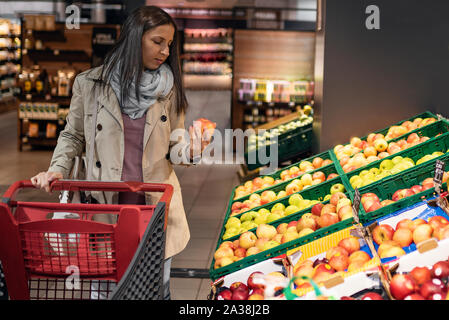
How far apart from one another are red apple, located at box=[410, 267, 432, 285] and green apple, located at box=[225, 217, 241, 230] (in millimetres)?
1608

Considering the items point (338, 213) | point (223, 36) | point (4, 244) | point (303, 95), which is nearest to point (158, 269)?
point (4, 244)

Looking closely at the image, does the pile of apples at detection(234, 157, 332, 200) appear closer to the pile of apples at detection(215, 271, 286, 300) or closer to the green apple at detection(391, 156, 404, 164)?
the green apple at detection(391, 156, 404, 164)

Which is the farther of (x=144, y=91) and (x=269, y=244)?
(x=269, y=244)

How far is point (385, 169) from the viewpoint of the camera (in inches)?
142

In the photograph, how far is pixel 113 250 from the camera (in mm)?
1839

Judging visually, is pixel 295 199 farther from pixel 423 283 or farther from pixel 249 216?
pixel 423 283

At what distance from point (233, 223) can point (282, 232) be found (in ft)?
1.61

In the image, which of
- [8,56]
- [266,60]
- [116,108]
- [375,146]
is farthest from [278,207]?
[8,56]

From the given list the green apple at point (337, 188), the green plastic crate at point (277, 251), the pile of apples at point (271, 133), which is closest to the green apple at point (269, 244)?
the green plastic crate at point (277, 251)

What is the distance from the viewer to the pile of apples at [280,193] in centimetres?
393

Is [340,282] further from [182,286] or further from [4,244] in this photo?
[182,286]

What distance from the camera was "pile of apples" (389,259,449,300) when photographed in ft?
6.02

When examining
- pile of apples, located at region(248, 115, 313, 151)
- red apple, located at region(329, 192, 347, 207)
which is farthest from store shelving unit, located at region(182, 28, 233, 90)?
red apple, located at region(329, 192, 347, 207)

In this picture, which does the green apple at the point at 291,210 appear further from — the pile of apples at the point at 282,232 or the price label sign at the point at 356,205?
the price label sign at the point at 356,205
